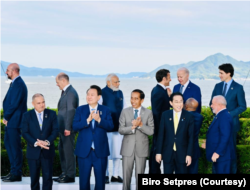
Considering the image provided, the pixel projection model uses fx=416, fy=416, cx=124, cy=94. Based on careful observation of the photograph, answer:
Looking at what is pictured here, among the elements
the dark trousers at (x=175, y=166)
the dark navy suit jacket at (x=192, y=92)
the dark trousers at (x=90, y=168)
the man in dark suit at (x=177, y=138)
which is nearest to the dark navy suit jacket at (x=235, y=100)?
the dark navy suit jacket at (x=192, y=92)

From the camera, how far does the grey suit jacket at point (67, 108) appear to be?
6711mm

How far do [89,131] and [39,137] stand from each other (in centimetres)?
83

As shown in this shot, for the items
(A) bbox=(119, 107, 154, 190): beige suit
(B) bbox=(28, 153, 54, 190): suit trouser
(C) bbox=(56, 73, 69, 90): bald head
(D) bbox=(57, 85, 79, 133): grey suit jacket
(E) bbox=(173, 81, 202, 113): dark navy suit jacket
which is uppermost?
(C) bbox=(56, 73, 69, 90): bald head

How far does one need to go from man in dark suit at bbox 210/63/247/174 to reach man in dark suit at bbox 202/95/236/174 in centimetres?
61

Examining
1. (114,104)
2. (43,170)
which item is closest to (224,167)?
(114,104)

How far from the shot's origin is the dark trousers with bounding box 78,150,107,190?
5938mm

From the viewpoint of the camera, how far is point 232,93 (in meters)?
6.54

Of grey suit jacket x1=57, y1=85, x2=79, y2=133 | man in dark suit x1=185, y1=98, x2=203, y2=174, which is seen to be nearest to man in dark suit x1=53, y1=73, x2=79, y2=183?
grey suit jacket x1=57, y1=85, x2=79, y2=133

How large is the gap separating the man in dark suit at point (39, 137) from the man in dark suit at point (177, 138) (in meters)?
1.63

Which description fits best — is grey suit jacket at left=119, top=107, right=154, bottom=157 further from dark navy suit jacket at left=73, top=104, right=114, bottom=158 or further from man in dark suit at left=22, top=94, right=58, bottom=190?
man in dark suit at left=22, top=94, right=58, bottom=190

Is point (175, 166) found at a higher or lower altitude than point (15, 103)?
lower

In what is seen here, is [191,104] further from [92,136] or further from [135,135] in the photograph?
[92,136]

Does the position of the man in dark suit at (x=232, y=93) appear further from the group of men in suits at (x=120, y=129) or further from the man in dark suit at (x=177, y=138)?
the man in dark suit at (x=177, y=138)

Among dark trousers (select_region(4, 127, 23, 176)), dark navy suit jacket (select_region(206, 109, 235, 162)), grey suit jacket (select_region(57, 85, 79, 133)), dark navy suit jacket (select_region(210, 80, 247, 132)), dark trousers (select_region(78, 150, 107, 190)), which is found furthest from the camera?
dark trousers (select_region(4, 127, 23, 176))
